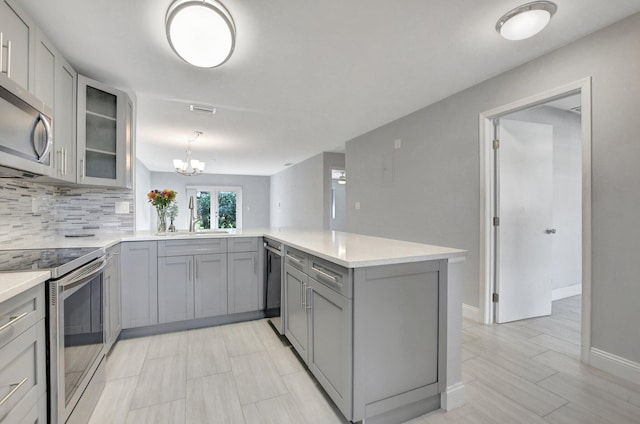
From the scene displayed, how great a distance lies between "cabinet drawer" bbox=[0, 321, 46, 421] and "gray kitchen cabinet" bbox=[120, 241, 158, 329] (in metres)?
1.52

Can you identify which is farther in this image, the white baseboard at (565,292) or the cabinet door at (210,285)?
the white baseboard at (565,292)

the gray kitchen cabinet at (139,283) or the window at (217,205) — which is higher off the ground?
the window at (217,205)

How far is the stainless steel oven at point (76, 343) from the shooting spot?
115 centimetres

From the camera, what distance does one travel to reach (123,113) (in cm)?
263

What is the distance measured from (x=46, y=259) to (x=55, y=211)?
65.9 inches

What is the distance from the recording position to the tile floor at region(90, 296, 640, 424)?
1.53 metres

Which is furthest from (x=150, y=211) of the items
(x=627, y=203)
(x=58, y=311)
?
(x=627, y=203)

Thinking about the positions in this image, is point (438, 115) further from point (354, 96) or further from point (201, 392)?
point (201, 392)

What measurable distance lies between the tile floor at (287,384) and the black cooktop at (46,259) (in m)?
0.88

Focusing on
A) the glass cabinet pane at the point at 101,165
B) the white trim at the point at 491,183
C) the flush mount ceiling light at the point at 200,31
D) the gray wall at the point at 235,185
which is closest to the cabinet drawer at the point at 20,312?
the flush mount ceiling light at the point at 200,31

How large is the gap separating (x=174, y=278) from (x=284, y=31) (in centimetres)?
228

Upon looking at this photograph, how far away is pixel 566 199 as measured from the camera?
12.0ft

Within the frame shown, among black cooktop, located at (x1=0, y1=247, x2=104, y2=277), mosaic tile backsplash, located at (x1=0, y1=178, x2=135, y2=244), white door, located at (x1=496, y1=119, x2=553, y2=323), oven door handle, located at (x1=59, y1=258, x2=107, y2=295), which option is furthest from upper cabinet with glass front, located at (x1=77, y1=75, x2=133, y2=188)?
white door, located at (x1=496, y1=119, x2=553, y2=323)

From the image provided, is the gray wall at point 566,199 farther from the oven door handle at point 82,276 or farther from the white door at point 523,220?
the oven door handle at point 82,276
